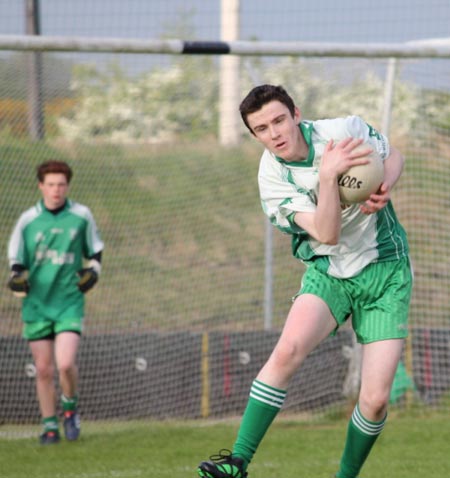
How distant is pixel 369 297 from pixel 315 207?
0.49m

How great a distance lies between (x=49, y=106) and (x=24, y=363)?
2.52 meters

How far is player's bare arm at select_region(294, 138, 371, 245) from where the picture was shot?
4.50m

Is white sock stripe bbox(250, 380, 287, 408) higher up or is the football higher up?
the football

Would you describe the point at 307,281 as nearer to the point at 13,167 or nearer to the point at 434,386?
the point at 434,386

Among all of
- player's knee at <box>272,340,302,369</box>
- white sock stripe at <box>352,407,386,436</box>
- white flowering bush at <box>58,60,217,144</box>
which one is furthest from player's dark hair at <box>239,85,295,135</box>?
white flowering bush at <box>58,60,217,144</box>

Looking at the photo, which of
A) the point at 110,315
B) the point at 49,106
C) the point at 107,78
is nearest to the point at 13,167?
the point at 49,106

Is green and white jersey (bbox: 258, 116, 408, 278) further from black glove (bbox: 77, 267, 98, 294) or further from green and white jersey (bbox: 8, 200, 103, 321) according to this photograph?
green and white jersey (bbox: 8, 200, 103, 321)

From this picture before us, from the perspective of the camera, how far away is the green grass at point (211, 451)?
6363 mm

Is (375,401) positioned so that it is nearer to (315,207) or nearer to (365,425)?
(365,425)

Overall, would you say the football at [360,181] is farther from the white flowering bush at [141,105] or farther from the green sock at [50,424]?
the white flowering bush at [141,105]

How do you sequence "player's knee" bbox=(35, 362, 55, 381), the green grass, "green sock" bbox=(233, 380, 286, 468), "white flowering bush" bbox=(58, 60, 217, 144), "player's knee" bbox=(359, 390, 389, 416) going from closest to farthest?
"green sock" bbox=(233, 380, 286, 468)
"player's knee" bbox=(359, 390, 389, 416)
the green grass
"player's knee" bbox=(35, 362, 55, 381)
"white flowering bush" bbox=(58, 60, 217, 144)

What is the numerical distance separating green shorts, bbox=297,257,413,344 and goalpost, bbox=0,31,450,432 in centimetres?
322

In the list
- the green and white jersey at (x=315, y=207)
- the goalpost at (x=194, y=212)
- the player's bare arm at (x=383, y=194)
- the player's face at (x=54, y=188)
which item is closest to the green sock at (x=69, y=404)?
the player's face at (x=54, y=188)

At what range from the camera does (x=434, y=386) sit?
926cm
